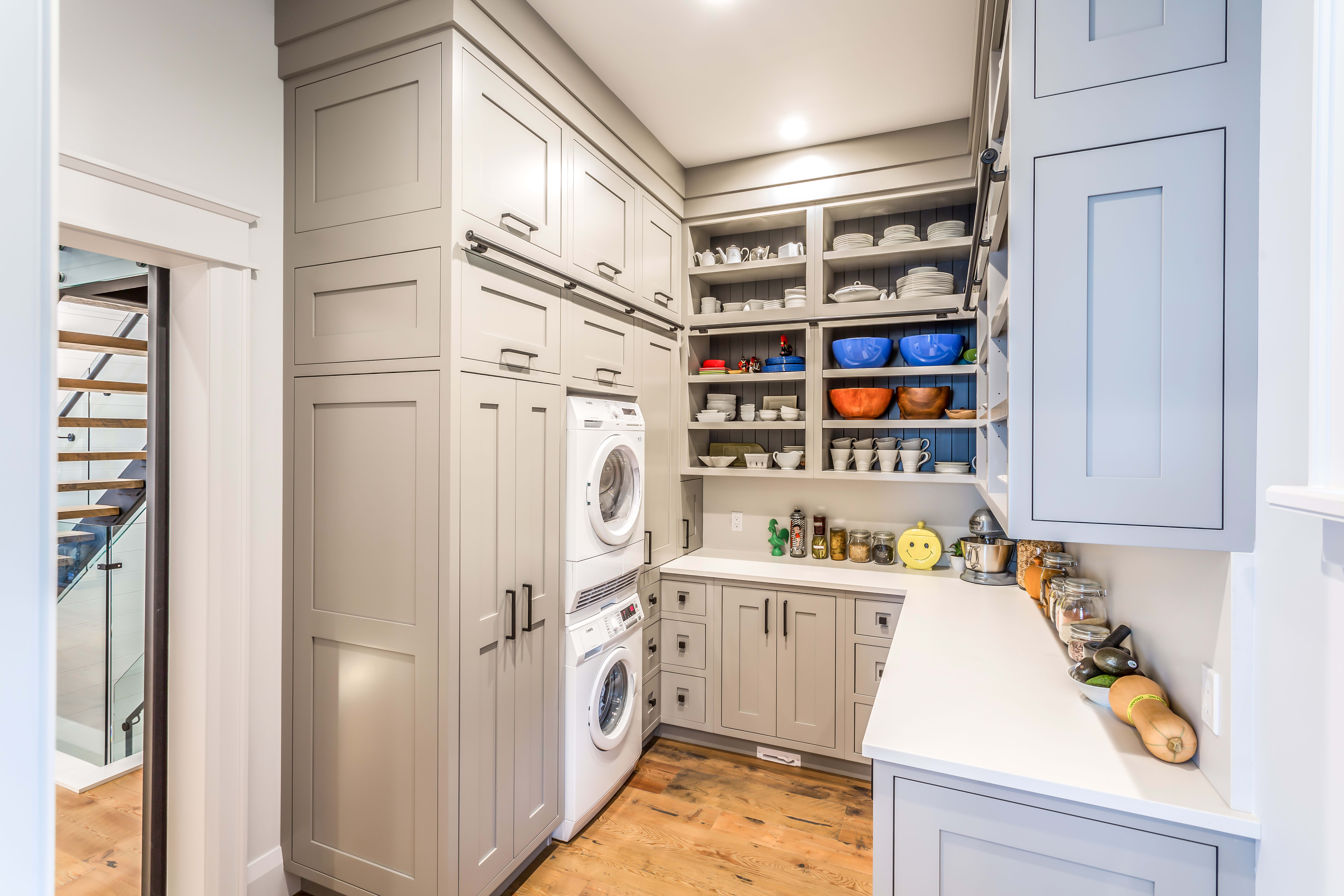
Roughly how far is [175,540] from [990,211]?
2472 millimetres

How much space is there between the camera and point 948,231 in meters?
2.83

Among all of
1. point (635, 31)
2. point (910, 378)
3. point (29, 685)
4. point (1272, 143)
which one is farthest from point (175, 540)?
point (910, 378)

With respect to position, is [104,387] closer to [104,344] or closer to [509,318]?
[104,344]

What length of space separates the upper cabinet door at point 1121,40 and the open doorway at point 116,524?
7.40 feet

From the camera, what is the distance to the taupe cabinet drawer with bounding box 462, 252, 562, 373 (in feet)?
5.77

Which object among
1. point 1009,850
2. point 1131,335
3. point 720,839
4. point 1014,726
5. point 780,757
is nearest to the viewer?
point 1131,335

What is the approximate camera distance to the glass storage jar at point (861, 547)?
3102mm

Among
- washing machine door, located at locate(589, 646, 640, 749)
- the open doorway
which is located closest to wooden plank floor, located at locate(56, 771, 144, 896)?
the open doorway

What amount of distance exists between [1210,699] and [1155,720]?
0.44ft

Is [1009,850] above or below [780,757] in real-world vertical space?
above

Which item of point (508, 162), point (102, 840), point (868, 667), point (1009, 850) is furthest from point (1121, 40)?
point (102, 840)

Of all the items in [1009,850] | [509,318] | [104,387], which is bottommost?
[1009,850]

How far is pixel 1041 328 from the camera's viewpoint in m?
1.06

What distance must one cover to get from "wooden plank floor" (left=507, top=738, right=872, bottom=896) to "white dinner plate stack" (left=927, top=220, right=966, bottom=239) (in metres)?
2.44
